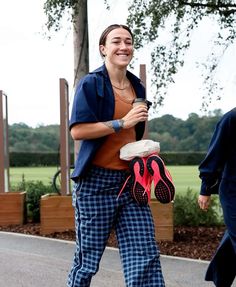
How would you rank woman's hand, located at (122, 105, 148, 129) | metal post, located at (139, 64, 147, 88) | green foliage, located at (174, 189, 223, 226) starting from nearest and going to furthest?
woman's hand, located at (122, 105, 148, 129)
metal post, located at (139, 64, 147, 88)
green foliage, located at (174, 189, 223, 226)

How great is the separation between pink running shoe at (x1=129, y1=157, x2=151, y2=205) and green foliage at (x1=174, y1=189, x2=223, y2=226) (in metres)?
6.29

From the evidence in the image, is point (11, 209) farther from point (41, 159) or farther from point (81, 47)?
point (41, 159)

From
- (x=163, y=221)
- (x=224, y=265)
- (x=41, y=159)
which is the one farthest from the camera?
(x=41, y=159)

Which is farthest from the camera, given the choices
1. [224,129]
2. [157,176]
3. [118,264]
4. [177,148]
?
[177,148]

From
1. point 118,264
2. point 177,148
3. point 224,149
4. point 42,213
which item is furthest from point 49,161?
point 224,149

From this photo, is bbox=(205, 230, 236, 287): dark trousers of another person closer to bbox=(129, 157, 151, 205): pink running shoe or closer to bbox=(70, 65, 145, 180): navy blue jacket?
bbox=(129, 157, 151, 205): pink running shoe

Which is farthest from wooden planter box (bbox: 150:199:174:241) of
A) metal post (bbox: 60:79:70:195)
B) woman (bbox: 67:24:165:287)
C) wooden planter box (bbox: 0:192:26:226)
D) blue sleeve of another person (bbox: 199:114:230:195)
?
woman (bbox: 67:24:165:287)

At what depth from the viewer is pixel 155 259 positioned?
146 inches

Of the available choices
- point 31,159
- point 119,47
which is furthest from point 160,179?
point 31,159

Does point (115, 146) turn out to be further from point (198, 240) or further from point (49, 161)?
point (49, 161)

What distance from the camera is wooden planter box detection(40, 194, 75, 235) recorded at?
900cm

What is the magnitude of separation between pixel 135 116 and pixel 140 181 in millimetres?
365

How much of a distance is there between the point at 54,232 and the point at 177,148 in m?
2.89

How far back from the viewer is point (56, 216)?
9.05m
